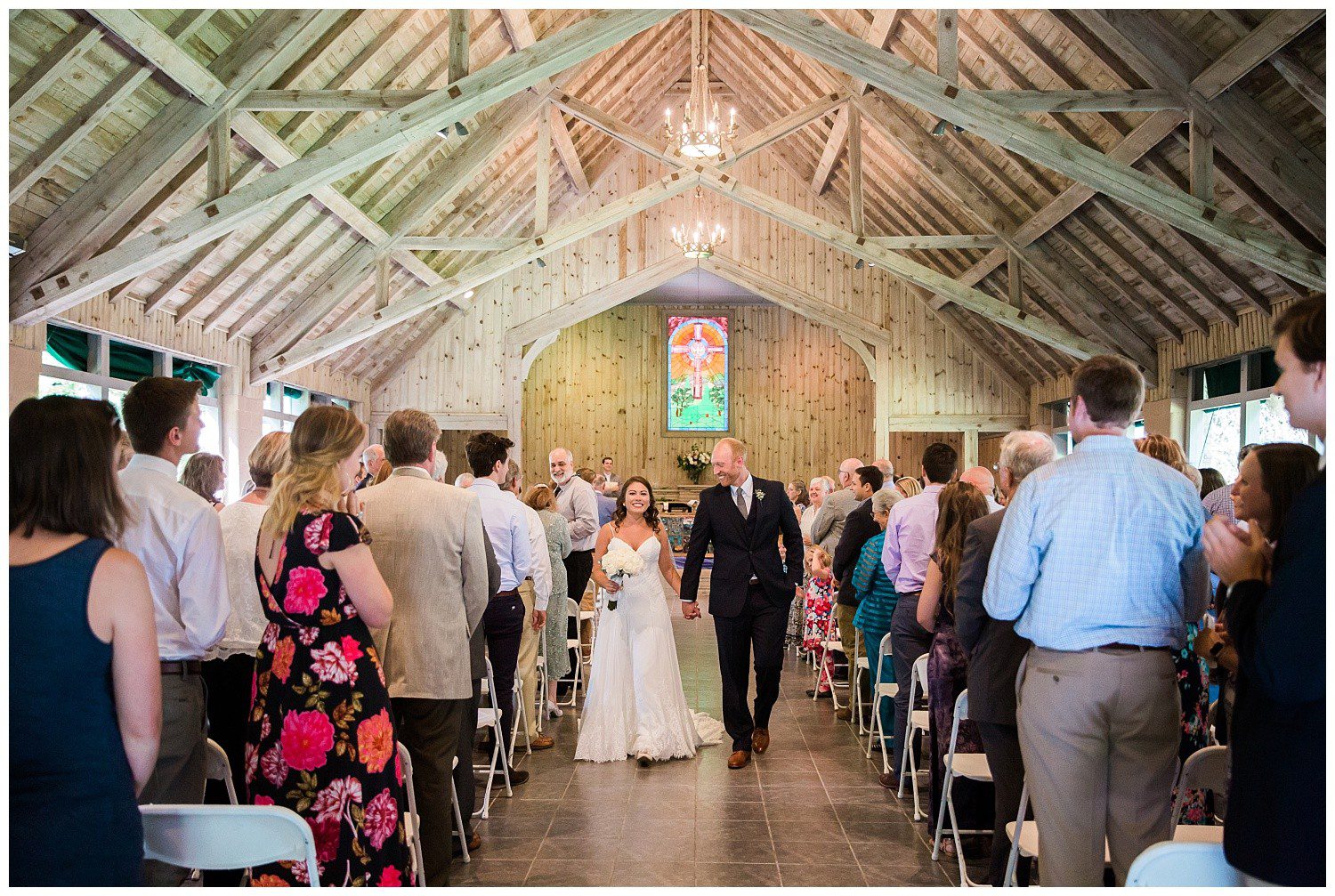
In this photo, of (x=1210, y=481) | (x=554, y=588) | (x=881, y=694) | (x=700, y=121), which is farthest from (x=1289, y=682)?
(x=700, y=121)

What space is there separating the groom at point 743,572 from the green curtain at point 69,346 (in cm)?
561

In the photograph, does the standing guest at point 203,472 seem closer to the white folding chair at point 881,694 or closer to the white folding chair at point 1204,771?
the white folding chair at point 881,694

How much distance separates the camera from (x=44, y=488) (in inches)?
68.2

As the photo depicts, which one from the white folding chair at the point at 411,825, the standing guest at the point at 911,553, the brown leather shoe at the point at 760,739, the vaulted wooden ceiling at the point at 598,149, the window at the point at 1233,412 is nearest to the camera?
the white folding chair at the point at 411,825

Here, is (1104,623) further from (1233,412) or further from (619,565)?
(1233,412)

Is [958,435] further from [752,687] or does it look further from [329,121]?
[329,121]

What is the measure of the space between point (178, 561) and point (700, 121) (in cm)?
1051

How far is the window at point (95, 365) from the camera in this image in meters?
7.88

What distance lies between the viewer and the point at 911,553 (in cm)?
466

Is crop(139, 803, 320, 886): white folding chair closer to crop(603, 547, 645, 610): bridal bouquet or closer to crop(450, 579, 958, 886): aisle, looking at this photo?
crop(450, 579, 958, 886): aisle

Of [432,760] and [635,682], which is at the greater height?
[432,760]

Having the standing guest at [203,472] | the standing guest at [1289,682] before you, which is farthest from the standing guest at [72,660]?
the standing guest at [203,472]

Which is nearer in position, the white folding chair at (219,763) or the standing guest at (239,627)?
the white folding chair at (219,763)

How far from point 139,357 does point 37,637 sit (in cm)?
846
